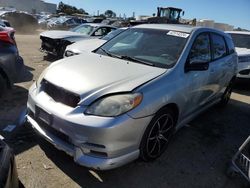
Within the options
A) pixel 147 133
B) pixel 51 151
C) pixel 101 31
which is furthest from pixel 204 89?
pixel 101 31

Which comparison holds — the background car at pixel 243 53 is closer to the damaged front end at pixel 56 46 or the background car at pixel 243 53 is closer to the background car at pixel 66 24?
the damaged front end at pixel 56 46

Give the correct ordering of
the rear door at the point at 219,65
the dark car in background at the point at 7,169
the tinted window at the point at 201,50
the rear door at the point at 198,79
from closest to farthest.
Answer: the dark car in background at the point at 7,169 < the rear door at the point at 198,79 < the tinted window at the point at 201,50 < the rear door at the point at 219,65

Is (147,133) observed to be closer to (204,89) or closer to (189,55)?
(189,55)

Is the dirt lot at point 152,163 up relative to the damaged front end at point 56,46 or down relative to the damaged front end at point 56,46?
down

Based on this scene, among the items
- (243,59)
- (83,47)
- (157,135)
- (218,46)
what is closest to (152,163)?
(157,135)

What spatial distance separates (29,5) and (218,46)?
87917 mm

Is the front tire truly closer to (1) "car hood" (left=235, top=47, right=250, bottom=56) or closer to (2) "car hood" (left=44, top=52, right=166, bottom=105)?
(2) "car hood" (left=44, top=52, right=166, bottom=105)

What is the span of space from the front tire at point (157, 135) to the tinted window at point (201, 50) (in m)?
0.92

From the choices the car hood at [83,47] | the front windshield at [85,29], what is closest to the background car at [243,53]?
the car hood at [83,47]

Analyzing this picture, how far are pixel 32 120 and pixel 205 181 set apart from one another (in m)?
2.24

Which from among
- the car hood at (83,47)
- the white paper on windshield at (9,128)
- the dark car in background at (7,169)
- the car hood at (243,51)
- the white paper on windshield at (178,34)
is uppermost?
the white paper on windshield at (178,34)

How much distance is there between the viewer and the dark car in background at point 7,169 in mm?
1760

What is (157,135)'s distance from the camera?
3.53 metres

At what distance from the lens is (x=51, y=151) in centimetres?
359
